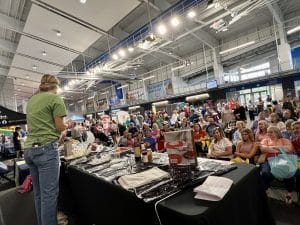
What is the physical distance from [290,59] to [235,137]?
10.6 meters

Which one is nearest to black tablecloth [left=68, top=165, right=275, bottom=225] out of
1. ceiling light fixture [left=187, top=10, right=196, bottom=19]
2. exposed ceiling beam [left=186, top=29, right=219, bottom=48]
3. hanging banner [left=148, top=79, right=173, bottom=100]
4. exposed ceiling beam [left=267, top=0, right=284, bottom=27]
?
ceiling light fixture [left=187, top=10, right=196, bottom=19]

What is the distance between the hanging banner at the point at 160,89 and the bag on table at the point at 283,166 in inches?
642

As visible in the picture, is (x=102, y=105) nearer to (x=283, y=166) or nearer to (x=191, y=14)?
(x=191, y=14)

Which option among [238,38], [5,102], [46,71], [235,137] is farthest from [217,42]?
[5,102]

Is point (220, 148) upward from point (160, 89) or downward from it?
downward

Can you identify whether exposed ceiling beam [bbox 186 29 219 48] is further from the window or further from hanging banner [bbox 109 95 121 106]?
hanging banner [bbox 109 95 121 106]

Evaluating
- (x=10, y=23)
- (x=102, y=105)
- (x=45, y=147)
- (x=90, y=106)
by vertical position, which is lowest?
(x=45, y=147)

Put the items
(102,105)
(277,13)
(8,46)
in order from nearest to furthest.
A: (277,13) < (8,46) < (102,105)

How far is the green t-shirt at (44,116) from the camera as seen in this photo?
199 centimetres

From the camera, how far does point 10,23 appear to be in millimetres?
9188

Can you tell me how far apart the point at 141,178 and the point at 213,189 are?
51 centimetres

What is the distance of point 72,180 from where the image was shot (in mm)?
2545

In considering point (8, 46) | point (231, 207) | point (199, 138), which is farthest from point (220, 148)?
point (8, 46)

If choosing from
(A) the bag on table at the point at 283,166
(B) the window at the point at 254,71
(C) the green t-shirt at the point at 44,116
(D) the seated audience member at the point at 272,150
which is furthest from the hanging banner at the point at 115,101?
(C) the green t-shirt at the point at 44,116
